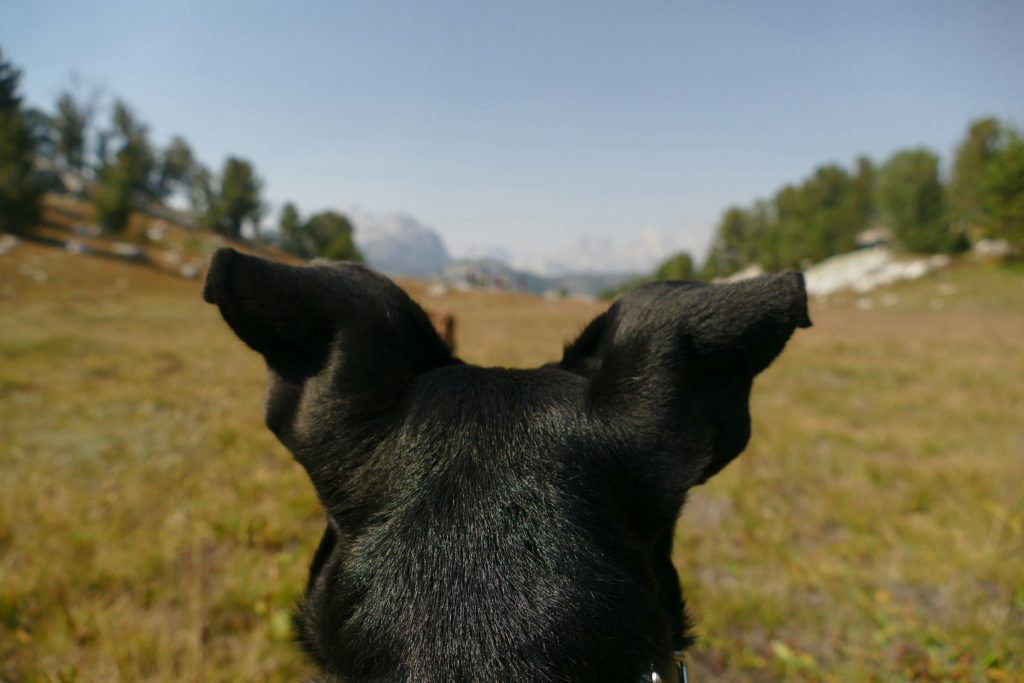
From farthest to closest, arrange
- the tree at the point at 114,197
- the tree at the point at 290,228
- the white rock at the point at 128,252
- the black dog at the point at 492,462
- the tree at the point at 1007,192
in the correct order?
the tree at the point at 290,228, the tree at the point at 114,197, the white rock at the point at 128,252, the tree at the point at 1007,192, the black dog at the point at 492,462

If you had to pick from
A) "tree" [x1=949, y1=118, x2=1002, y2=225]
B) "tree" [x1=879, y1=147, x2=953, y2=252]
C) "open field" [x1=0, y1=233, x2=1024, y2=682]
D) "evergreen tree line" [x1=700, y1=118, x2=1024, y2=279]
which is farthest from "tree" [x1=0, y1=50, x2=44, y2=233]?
"tree" [x1=949, y1=118, x2=1002, y2=225]

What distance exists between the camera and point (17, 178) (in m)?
41.7

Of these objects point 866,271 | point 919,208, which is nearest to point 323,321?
point 866,271

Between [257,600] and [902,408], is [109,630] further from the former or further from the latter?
[902,408]

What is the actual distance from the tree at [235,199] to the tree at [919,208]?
7146 cm

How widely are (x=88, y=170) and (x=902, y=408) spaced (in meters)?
99.4

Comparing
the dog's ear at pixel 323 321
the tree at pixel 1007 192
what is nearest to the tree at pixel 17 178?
the dog's ear at pixel 323 321

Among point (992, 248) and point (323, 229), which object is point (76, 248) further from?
point (992, 248)

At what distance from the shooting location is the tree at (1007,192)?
38.3 metres

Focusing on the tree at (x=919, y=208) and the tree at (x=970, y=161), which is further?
the tree at (x=970, y=161)

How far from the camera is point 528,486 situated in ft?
3.80

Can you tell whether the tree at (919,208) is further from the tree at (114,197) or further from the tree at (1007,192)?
the tree at (114,197)

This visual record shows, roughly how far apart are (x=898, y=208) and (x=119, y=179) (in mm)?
82979

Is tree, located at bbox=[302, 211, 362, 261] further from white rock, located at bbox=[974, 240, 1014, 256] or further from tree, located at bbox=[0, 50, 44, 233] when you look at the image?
white rock, located at bbox=[974, 240, 1014, 256]
